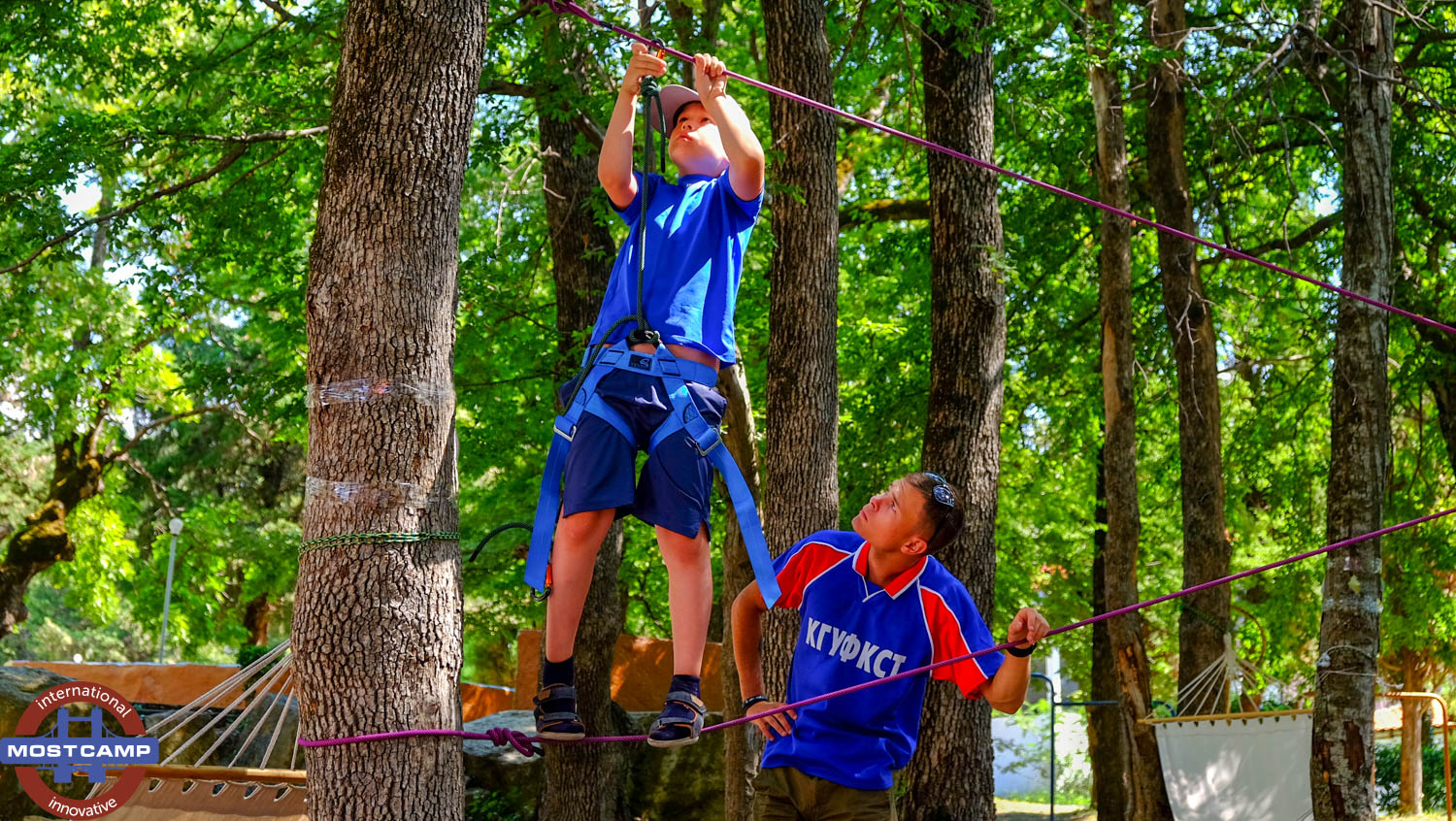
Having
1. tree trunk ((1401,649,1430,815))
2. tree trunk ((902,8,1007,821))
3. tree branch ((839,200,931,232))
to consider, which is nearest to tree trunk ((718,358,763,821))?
tree trunk ((902,8,1007,821))

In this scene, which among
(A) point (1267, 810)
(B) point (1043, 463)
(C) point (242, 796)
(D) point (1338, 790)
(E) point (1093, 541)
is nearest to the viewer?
(C) point (242, 796)

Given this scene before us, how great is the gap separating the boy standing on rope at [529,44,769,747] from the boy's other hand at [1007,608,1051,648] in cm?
67

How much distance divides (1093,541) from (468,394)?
25.7ft

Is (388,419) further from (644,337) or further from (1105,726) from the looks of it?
(1105,726)

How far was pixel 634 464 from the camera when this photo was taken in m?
3.25

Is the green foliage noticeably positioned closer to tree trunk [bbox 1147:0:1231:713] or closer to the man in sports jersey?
tree trunk [bbox 1147:0:1231:713]

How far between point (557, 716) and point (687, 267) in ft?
3.97

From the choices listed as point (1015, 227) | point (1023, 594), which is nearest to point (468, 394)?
point (1015, 227)

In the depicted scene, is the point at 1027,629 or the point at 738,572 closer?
the point at 1027,629

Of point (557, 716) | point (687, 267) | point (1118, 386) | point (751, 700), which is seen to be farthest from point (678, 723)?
point (1118, 386)

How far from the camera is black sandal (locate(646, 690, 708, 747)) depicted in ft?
10.4

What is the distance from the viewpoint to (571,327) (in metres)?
9.27

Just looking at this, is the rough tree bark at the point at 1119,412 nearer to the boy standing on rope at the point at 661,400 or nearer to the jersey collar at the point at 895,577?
the jersey collar at the point at 895,577

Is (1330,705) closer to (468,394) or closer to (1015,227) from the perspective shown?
(1015,227)
